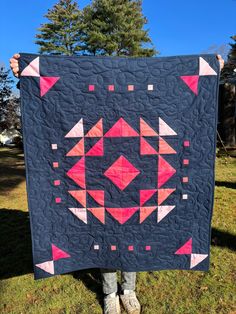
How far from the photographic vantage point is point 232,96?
10.0 metres

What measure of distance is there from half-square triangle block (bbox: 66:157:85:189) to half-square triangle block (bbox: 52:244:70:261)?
0.49 meters

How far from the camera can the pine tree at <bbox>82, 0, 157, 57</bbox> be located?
16031 mm

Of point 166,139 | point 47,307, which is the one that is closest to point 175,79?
point 166,139

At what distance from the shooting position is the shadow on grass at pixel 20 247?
2547 millimetres

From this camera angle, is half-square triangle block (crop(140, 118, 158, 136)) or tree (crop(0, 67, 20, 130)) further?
tree (crop(0, 67, 20, 130))

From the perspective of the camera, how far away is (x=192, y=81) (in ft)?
5.88

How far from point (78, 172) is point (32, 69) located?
27.8 inches

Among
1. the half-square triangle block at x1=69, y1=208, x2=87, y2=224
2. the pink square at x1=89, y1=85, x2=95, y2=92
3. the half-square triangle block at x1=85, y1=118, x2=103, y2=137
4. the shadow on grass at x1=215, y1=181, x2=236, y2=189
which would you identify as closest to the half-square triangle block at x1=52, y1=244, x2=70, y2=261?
the half-square triangle block at x1=69, y1=208, x2=87, y2=224

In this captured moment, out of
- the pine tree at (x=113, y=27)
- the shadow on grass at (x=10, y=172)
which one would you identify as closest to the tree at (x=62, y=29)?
the pine tree at (x=113, y=27)

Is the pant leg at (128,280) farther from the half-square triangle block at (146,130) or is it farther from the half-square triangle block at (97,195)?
the half-square triangle block at (146,130)

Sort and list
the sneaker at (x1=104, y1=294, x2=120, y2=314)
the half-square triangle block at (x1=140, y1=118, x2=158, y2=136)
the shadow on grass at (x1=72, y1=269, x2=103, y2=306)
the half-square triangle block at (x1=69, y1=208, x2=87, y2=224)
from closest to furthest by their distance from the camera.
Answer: the half-square triangle block at (x1=140, y1=118, x2=158, y2=136)
the half-square triangle block at (x1=69, y1=208, x2=87, y2=224)
the sneaker at (x1=104, y1=294, x2=120, y2=314)
the shadow on grass at (x1=72, y1=269, x2=103, y2=306)

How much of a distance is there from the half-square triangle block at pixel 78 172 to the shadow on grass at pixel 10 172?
440 cm

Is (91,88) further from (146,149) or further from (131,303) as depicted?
(131,303)

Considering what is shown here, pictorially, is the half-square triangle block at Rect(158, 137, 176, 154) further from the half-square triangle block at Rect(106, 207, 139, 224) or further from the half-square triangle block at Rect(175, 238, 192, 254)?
the half-square triangle block at Rect(175, 238, 192, 254)
